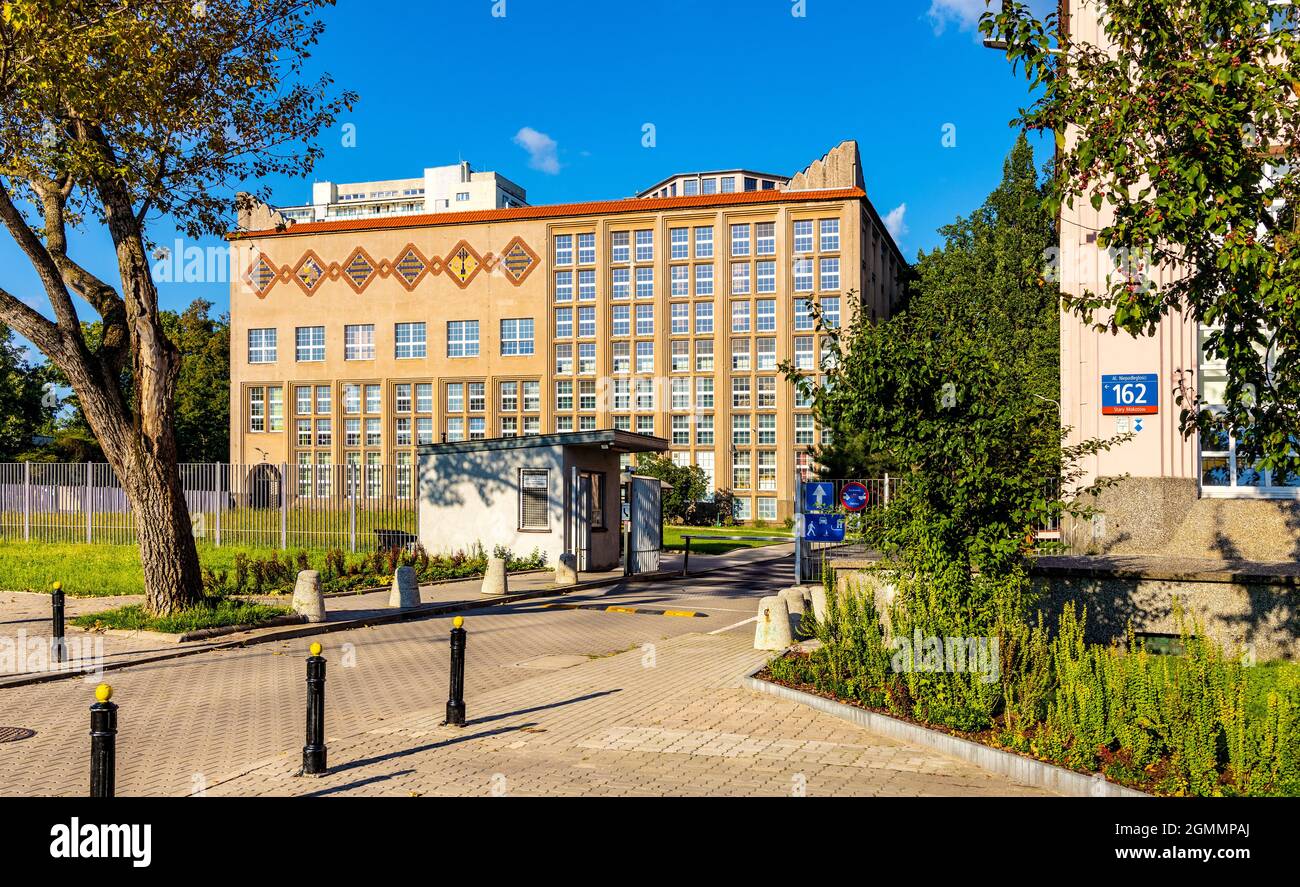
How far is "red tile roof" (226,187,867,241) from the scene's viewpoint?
→ 6372 cm

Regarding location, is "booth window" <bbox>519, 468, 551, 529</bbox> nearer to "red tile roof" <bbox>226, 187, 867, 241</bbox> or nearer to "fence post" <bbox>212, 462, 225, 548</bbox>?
"fence post" <bbox>212, 462, 225, 548</bbox>

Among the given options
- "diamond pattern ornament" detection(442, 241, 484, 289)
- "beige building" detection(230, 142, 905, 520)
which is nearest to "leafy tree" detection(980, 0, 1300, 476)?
"beige building" detection(230, 142, 905, 520)

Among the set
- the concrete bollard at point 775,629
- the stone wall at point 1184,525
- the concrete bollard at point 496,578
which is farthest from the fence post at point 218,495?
the stone wall at point 1184,525

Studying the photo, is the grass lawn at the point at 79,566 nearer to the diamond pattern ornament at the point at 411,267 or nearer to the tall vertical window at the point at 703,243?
the diamond pattern ornament at the point at 411,267

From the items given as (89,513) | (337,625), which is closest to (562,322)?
(89,513)

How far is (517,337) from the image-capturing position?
69375 mm

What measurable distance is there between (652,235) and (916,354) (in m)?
59.7

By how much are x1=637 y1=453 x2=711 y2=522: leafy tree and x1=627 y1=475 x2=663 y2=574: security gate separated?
2887 centimetres

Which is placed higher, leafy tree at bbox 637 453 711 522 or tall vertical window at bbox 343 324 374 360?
tall vertical window at bbox 343 324 374 360

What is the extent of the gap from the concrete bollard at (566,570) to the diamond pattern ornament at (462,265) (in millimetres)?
49495

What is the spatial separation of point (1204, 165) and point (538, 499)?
20.8 meters

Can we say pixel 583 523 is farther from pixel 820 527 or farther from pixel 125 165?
pixel 125 165
